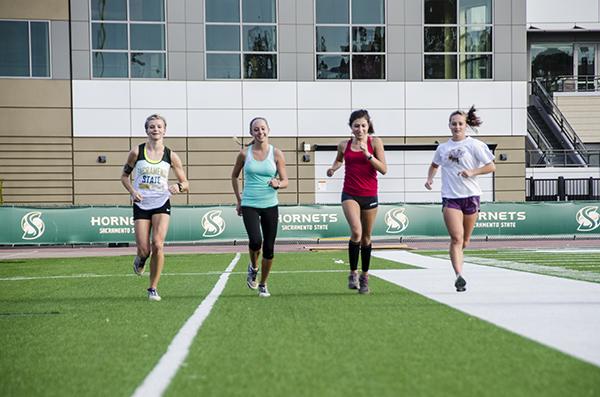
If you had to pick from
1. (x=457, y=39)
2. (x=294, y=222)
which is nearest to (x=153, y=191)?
(x=294, y=222)

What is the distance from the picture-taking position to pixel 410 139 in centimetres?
3419

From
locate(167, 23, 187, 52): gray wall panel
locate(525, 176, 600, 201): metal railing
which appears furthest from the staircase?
locate(167, 23, 187, 52): gray wall panel

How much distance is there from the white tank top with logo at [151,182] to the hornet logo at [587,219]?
71.2ft

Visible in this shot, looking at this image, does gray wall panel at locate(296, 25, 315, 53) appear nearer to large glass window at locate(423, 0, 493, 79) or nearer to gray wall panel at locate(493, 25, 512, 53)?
large glass window at locate(423, 0, 493, 79)

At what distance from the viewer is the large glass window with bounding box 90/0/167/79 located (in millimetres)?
32969

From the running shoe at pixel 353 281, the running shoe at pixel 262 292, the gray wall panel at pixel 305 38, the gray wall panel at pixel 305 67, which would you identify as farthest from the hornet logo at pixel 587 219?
the running shoe at pixel 262 292

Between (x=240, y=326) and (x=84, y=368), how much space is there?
1.95 meters

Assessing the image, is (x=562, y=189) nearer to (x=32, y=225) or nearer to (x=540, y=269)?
(x=32, y=225)

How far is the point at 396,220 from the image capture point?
2789 cm

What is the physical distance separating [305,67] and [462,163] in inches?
965

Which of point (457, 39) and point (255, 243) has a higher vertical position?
point (457, 39)

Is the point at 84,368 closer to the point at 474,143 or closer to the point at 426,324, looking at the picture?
the point at 426,324

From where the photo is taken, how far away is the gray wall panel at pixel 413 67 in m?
34.1

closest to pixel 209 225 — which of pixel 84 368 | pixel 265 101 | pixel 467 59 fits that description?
pixel 265 101
